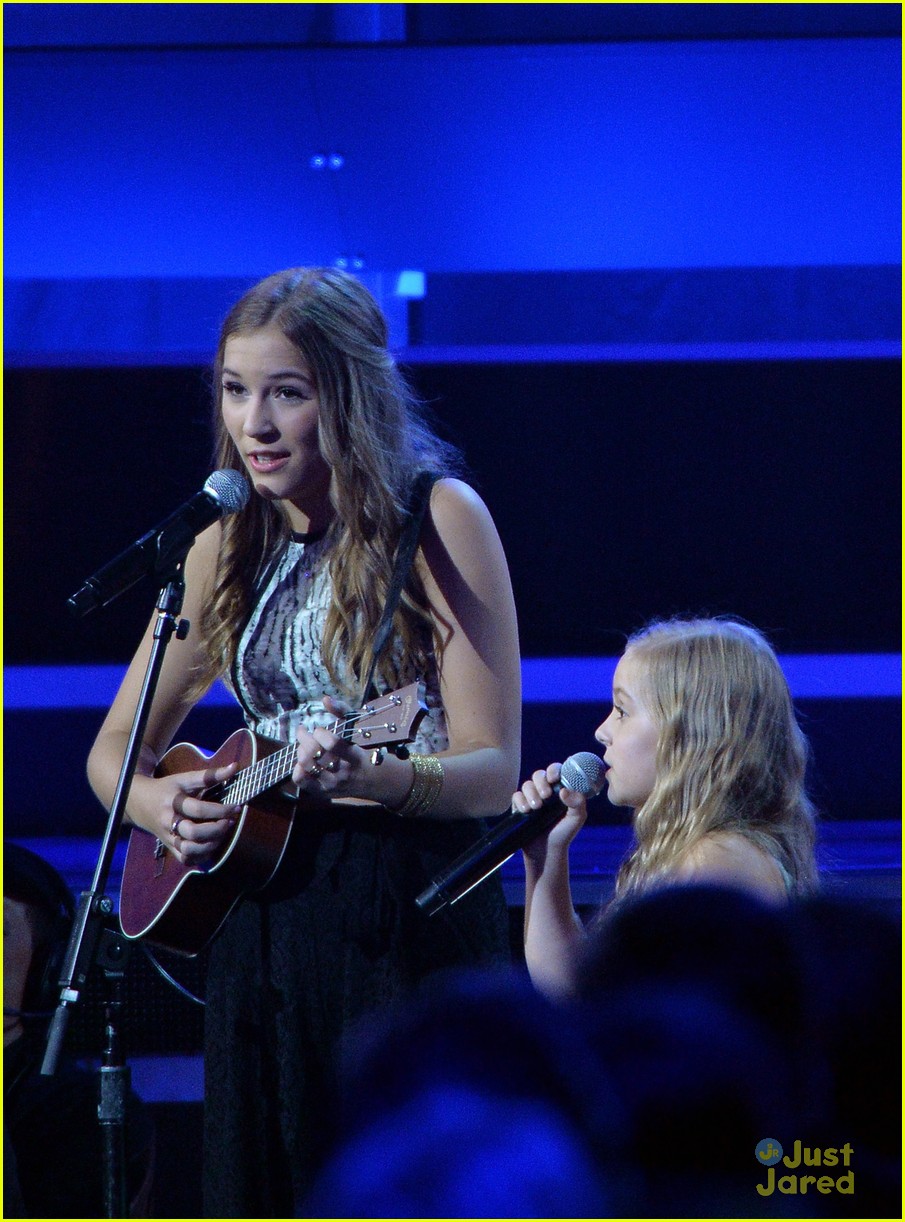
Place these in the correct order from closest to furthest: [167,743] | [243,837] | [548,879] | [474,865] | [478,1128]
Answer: [478,1128], [474,865], [243,837], [548,879], [167,743]

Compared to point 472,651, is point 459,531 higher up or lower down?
higher up

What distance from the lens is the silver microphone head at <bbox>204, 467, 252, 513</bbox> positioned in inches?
73.8

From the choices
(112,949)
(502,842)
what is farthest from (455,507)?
Answer: (112,949)

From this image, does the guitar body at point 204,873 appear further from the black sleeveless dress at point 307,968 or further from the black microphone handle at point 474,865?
the black microphone handle at point 474,865

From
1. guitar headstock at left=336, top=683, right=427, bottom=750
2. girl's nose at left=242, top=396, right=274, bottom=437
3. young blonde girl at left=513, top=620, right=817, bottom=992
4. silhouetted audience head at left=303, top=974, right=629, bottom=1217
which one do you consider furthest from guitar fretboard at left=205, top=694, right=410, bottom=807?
silhouetted audience head at left=303, top=974, right=629, bottom=1217

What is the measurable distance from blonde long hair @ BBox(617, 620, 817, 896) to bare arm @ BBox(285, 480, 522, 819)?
21 cm

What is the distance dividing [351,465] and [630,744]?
0.57 metres

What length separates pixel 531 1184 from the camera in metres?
0.40

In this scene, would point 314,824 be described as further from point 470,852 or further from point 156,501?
point 156,501

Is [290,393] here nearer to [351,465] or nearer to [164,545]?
[351,465]

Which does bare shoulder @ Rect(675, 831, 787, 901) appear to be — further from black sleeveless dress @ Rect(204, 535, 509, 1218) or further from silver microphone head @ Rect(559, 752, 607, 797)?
black sleeveless dress @ Rect(204, 535, 509, 1218)

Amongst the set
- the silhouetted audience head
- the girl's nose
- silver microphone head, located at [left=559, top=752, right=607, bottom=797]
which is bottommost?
the silhouetted audience head

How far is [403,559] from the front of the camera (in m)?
1.89

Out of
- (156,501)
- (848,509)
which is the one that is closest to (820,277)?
(848,509)
